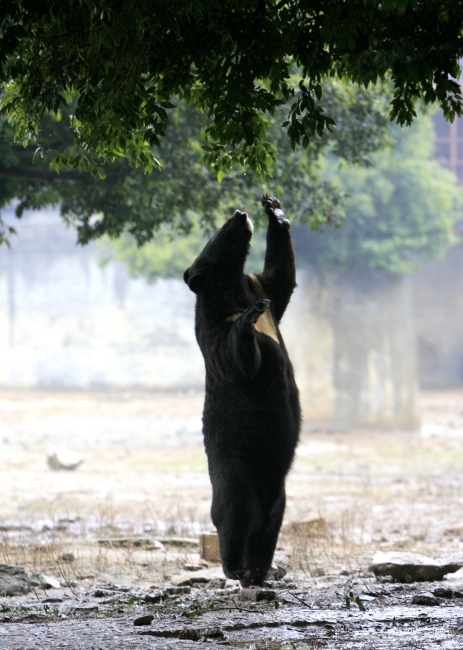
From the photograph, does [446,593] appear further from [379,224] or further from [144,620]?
[379,224]

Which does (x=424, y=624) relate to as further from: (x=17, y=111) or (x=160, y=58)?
(x=17, y=111)

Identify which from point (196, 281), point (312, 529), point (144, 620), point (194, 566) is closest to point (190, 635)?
point (144, 620)

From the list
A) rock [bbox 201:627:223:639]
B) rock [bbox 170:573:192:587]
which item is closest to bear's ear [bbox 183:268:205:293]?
rock [bbox 201:627:223:639]

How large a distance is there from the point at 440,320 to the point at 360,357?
1175cm

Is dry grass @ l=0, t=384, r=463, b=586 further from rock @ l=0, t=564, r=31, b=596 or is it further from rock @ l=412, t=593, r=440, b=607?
rock @ l=412, t=593, r=440, b=607

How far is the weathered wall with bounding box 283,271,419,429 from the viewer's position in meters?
25.3

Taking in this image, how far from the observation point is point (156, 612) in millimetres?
5461

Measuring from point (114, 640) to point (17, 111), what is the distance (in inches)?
119

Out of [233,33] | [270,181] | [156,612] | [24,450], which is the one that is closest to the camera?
[233,33]

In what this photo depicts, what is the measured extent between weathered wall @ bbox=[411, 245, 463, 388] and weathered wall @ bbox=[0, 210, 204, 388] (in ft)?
28.0

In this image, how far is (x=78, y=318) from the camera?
33.0m

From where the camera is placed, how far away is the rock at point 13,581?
6703 mm

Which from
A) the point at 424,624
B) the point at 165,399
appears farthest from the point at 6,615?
the point at 165,399

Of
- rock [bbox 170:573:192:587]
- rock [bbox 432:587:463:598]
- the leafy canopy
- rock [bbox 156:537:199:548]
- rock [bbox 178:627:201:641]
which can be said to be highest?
the leafy canopy
